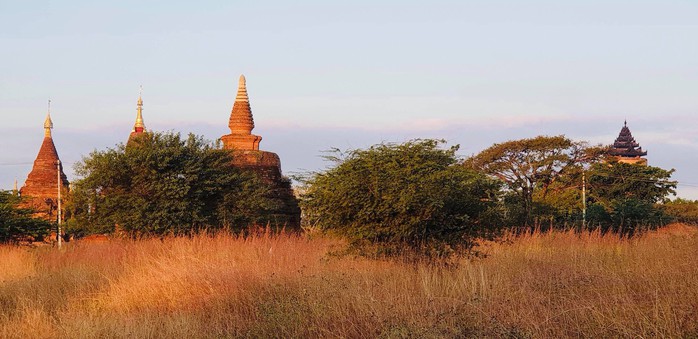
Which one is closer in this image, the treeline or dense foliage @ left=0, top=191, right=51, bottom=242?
the treeline

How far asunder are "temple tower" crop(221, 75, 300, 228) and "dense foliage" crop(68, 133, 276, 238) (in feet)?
14.4

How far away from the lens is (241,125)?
128ft

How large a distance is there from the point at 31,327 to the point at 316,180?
5758 mm

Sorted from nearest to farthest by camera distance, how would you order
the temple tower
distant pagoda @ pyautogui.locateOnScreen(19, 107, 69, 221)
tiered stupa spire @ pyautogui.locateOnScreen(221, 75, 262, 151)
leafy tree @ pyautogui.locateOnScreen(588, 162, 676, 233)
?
the temple tower < tiered stupa spire @ pyautogui.locateOnScreen(221, 75, 262, 151) < leafy tree @ pyautogui.locateOnScreen(588, 162, 676, 233) < distant pagoda @ pyautogui.locateOnScreen(19, 107, 69, 221)

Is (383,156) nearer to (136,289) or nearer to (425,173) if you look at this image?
(425,173)

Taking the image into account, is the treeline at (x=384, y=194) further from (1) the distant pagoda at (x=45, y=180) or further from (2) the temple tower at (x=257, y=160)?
(1) the distant pagoda at (x=45, y=180)

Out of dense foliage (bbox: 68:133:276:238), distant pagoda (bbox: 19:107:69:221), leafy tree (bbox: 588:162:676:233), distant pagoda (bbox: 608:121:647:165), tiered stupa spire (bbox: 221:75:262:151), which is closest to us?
dense foliage (bbox: 68:133:276:238)

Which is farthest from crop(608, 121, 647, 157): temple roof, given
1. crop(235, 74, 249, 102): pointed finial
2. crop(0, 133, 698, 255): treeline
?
crop(235, 74, 249, 102): pointed finial

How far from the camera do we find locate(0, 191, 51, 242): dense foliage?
24.4 m

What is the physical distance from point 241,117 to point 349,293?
30692 millimetres

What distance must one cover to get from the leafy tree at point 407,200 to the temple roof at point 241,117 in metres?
25.7

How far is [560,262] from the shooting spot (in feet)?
40.8

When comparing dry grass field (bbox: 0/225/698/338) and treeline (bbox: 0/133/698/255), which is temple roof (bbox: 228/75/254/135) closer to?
treeline (bbox: 0/133/698/255)

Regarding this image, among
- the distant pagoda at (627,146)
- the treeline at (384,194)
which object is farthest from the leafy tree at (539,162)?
the distant pagoda at (627,146)
